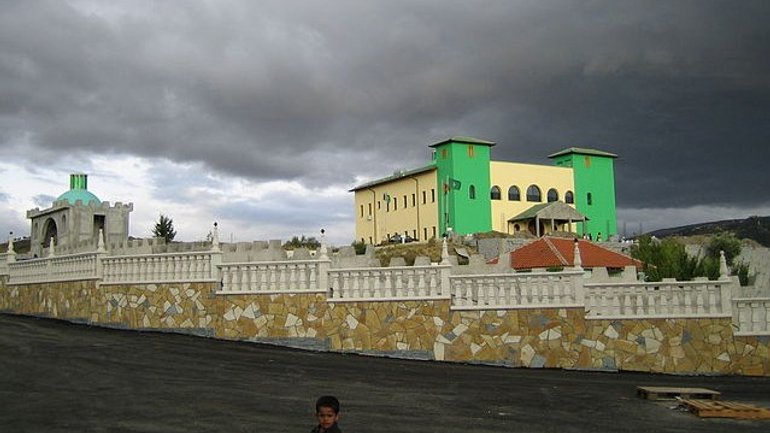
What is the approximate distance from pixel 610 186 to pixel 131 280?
226 ft

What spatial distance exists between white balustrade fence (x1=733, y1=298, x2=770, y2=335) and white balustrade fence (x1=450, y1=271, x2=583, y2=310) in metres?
3.63

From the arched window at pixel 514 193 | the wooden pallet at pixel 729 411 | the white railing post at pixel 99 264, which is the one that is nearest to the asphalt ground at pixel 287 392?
the wooden pallet at pixel 729 411

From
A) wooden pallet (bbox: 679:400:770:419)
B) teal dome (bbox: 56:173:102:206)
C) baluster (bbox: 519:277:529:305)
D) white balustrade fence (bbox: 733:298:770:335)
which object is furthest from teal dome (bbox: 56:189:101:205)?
wooden pallet (bbox: 679:400:770:419)

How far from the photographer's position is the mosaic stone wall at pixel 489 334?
629 inches

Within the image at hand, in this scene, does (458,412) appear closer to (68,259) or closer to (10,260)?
(68,259)

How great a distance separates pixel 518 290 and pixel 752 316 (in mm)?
5362

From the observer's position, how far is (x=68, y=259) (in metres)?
21.0

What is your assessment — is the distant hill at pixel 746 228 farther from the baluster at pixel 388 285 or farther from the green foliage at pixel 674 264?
the baluster at pixel 388 285

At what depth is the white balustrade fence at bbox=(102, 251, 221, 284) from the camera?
→ 18.1 meters

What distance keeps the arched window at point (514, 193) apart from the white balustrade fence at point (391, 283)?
56761 mm

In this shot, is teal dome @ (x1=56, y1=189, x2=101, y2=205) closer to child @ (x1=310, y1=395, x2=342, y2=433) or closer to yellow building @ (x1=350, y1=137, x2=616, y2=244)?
yellow building @ (x1=350, y1=137, x2=616, y2=244)

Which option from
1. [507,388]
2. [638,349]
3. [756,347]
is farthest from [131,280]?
[756,347]

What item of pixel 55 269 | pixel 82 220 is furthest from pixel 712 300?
pixel 82 220

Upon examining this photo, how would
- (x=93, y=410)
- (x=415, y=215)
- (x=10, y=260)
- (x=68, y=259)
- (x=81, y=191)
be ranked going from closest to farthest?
(x=93, y=410) → (x=68, y=259) → (x=10, y=260) → (x=81, y=191) → (x=415, y=215)
